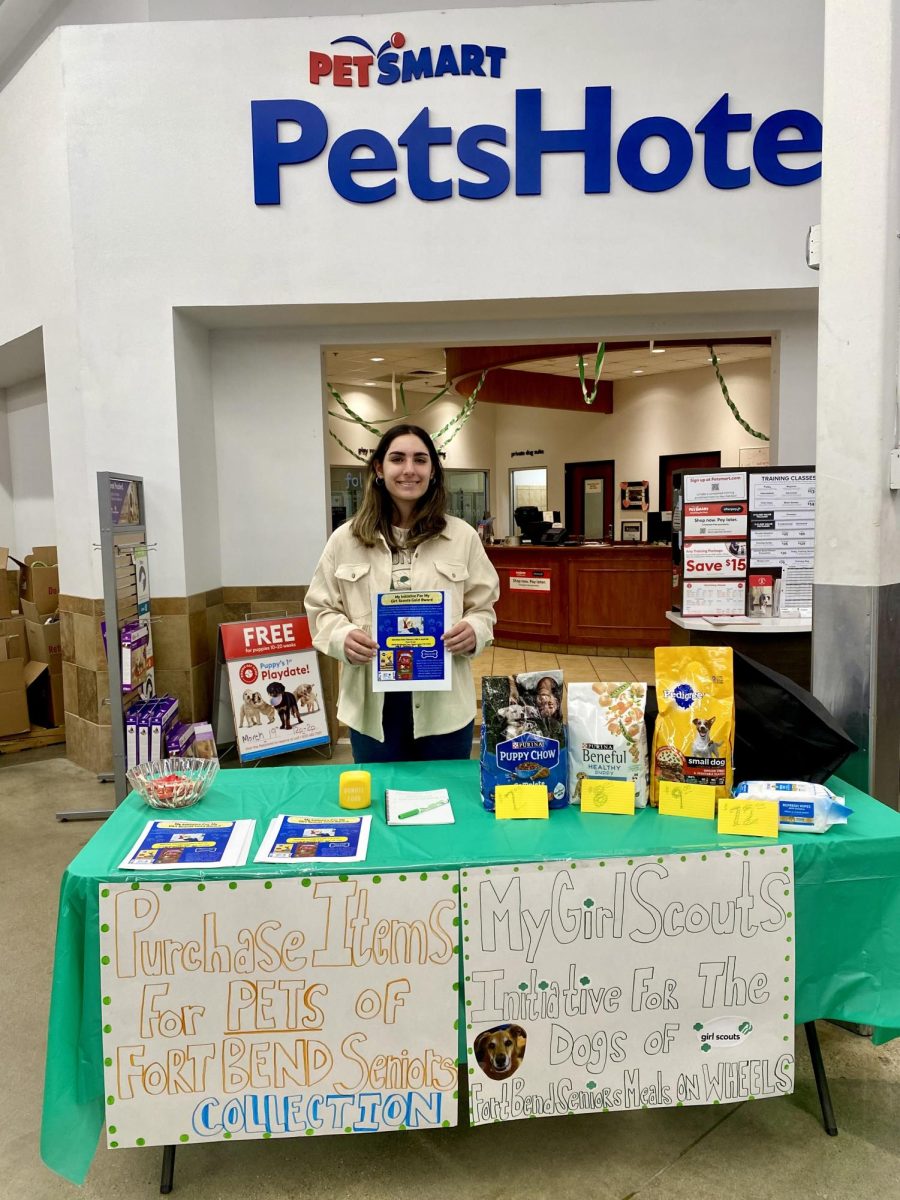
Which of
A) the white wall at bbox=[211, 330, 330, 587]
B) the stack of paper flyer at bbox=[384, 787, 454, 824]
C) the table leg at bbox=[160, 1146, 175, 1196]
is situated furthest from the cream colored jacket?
the white wall at bbox=[211, 330, 330, 587]

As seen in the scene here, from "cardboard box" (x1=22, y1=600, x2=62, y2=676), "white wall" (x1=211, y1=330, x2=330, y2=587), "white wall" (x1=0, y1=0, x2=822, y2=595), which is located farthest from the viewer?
"cardboard box" (x1=22, y1=600, x2=62, y2=676)

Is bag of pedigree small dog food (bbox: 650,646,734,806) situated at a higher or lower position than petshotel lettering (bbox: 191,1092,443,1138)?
higher

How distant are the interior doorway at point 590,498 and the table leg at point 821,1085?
36.5 ft

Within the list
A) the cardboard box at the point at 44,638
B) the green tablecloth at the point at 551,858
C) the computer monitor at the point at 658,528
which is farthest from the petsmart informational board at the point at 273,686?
the computer monitor at the point at 658,528

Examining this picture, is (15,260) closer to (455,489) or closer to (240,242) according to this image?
(240,242)

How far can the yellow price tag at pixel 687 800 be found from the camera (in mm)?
1868

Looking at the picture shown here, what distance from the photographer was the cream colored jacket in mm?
2500

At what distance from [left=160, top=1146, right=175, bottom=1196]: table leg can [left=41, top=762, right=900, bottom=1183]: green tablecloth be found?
0.19m

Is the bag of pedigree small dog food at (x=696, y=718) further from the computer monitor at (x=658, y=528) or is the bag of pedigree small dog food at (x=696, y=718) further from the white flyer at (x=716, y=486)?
the computer monitor at (x=658, y=528)

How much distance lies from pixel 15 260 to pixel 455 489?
9.34m

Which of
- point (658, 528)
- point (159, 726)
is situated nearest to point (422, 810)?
point (159, 726)

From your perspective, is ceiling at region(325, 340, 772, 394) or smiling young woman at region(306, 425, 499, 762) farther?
ceiling at region(325, 340, 772, 394)

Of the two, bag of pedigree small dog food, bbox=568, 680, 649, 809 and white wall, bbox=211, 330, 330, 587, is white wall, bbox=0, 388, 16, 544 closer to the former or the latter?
white wall, bbox=211, 330, 330, 587

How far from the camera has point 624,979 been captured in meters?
1.73
